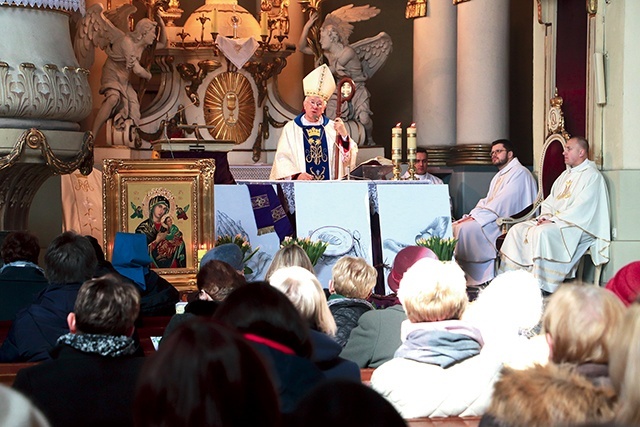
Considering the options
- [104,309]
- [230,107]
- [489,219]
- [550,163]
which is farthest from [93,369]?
[230,107]

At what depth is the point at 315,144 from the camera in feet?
35.5

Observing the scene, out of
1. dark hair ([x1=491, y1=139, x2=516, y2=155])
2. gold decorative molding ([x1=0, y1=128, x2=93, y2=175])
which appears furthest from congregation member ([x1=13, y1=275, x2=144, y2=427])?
dark hair ([x1=491, y1=139, x2=516, y2=155])

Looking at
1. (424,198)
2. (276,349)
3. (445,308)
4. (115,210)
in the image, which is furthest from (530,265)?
(276,349)

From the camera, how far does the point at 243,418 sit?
Answer: 2.27 metres

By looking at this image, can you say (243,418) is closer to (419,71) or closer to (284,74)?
(419,71)

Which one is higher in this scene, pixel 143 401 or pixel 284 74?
A: pixel 284 74

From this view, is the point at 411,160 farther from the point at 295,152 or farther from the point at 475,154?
the point at 475,154

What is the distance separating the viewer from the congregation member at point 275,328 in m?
3.06

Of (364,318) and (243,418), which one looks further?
(364,318)

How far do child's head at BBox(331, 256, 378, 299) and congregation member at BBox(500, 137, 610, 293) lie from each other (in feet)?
15.7

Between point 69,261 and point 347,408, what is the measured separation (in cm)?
364

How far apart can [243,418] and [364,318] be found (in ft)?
9.64

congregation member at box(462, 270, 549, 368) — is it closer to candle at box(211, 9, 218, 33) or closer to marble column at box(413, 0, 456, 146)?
marble column at box(413, 0, 456, 146)

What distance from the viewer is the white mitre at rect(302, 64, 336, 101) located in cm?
1064
